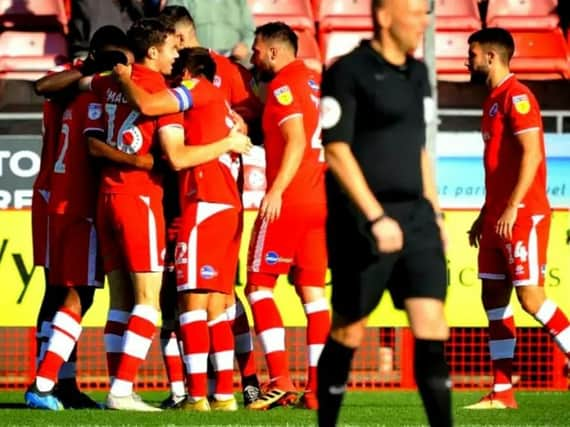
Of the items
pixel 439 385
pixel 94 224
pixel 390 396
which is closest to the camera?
pixel 439 385

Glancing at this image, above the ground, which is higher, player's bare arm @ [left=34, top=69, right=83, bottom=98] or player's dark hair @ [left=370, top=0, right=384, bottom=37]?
player's bare arm @ [left=34, top=69, right=83, bottom=98]

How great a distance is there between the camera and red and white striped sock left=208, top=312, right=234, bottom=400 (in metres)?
9.88

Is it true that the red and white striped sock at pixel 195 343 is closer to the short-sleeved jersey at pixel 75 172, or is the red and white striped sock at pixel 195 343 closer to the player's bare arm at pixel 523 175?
the short-sleeved jersey at pixel 75 172

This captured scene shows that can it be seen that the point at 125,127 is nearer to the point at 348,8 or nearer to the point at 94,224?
the point at 94,224

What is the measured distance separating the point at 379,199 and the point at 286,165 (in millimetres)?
3000

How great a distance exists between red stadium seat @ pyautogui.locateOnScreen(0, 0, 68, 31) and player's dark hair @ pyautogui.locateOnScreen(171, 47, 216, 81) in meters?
6.84

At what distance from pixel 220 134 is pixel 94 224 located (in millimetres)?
996

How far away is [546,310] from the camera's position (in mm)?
10219

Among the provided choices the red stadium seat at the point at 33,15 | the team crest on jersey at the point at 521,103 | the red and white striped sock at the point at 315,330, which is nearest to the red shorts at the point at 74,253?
the red and white striped sock at the point at 315,330

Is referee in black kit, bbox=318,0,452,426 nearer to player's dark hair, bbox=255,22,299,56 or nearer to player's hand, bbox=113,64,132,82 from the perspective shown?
player's hand, bbox=113,64,132,82

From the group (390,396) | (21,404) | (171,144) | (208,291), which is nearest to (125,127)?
(171,144)

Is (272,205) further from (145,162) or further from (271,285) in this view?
(145,162)

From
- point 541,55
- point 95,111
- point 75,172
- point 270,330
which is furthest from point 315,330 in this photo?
point 541,55

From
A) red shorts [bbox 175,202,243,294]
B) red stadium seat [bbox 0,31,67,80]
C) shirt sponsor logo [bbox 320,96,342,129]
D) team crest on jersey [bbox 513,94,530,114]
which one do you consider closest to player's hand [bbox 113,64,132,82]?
red shorts [bbox 175,202,243,294]
